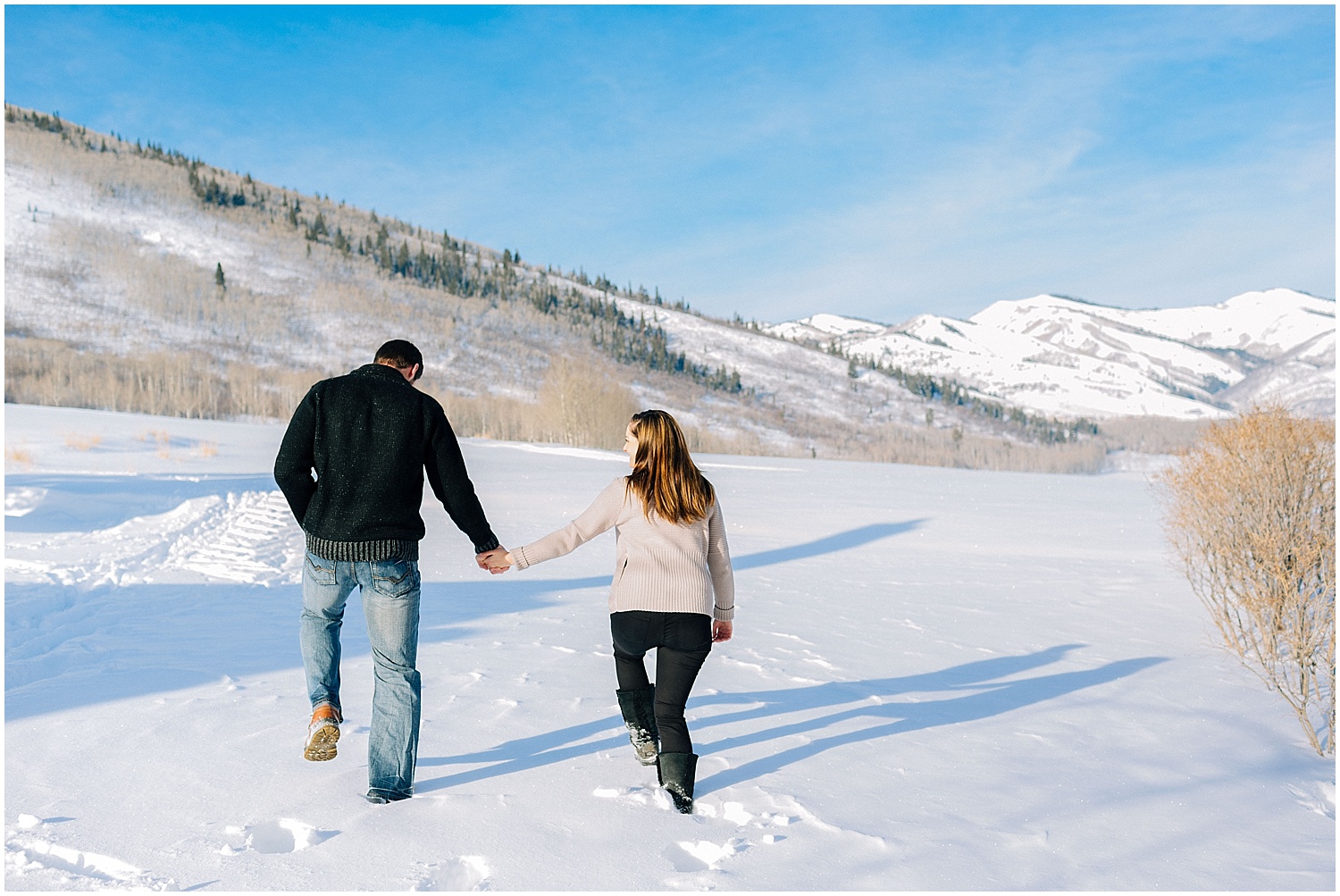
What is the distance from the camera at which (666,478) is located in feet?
11.9

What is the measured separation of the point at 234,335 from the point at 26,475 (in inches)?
1684

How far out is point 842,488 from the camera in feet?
81.6

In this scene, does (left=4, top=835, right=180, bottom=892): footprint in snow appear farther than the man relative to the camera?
No

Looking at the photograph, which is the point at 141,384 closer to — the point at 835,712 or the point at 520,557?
the point at 835,712

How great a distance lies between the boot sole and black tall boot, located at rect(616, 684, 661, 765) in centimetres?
126

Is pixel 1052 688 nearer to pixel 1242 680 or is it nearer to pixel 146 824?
pixel 1242 680

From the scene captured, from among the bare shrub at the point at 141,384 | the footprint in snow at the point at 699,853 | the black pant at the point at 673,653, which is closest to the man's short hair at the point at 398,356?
the black pant at the point at 673,653

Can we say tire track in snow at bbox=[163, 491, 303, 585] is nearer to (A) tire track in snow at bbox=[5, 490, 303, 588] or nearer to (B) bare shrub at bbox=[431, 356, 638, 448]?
(A) tire track in snow at bbox=[5, 490, 303, 588]

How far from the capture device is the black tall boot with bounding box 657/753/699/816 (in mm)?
3568

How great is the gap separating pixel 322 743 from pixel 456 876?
1.02 metres

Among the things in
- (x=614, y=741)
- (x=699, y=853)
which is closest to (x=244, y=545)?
(x=614, y=741)

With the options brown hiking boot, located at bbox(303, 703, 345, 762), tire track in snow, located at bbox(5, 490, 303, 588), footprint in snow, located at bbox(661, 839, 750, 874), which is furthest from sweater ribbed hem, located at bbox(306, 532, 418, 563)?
tire track in snow, located at bbox(5, 490, 303, 588)

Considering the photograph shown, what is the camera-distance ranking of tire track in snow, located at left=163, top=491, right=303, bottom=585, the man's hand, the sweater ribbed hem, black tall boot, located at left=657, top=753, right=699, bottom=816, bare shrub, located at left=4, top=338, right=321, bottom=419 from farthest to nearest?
bare shrub, located at left=4, top=338, right=321, bottom=419 → tire track in snow, located at left=163, top=491, right=303, bottom=585 → the man's hand → black tall boot, located at left=657, top=753, right=699, bottom=816 → the sweater ribbed hem

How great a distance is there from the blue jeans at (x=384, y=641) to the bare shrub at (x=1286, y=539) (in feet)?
20.2
